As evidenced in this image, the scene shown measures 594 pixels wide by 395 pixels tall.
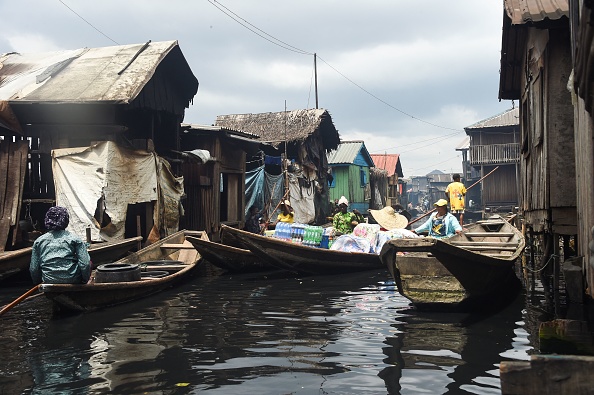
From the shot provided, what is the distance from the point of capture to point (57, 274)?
23.9ft

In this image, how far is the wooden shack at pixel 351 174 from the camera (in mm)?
31234

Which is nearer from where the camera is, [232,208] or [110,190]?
[110,190]

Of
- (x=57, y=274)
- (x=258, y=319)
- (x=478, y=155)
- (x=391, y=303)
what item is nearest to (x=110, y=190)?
(x=57, y=274)

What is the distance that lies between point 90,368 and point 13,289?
6.09m

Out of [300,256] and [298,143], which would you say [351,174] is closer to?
[298,143]

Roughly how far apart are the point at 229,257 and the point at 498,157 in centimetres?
2260

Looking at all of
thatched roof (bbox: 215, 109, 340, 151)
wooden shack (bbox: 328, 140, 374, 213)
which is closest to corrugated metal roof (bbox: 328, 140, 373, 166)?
wooden shack (bbox: 328, 140, 374, 213)

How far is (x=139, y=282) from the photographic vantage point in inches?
339

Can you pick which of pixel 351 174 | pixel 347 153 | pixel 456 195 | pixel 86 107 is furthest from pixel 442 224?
pixel 347 153

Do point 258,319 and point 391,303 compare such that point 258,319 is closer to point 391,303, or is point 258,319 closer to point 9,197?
point 391,303

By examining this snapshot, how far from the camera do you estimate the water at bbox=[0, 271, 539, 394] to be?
4.72 metres

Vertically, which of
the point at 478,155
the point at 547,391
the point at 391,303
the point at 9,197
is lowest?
the point at 391,303

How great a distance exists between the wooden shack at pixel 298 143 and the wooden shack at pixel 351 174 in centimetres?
684

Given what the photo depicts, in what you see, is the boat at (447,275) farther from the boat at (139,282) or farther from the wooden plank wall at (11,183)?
the wooden plank wall at (11,183)
